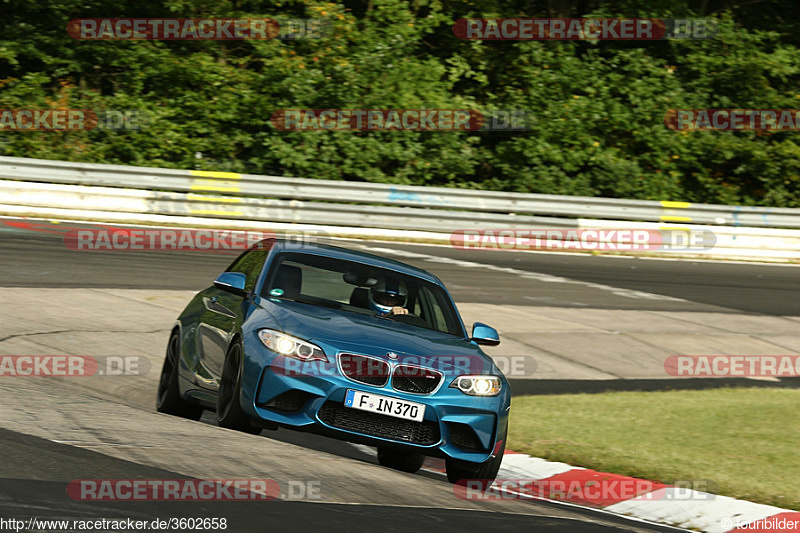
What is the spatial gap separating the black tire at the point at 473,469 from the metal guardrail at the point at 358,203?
1290 cm

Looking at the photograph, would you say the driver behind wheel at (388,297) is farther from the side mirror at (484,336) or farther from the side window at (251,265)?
the side window at (251,265)

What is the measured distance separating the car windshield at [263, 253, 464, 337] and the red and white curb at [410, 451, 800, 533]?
1136 millimetres

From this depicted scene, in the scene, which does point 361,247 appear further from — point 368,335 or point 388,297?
point 368,335

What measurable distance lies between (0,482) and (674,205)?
1860cm

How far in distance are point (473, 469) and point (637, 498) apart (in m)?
1.25

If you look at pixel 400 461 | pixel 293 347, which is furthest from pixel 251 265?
pixel 400 461

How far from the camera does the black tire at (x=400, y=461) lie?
768 centimetres

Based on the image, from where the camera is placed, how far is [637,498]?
299 inches

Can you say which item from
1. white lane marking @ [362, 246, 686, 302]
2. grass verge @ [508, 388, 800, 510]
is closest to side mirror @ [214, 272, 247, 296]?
grass verge @ [508, 388, 800, 510]

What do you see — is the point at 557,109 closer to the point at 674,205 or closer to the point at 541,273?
the point at 674,205

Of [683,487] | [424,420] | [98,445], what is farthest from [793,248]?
[98,445]

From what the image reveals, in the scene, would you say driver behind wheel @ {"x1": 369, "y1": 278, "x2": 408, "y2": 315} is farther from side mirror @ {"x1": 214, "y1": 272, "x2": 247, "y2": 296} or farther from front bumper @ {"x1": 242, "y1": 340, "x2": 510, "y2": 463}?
front bumper @ {"x1": 242, "y1": 340, "x2": 510, "y2": 463}

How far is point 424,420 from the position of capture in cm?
686

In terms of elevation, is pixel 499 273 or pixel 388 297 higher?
pixel 388 297
